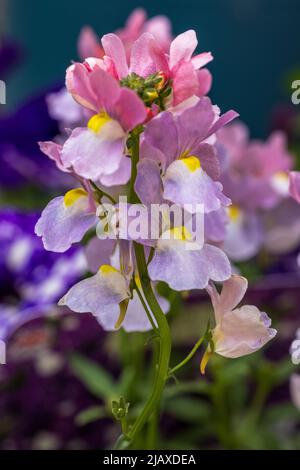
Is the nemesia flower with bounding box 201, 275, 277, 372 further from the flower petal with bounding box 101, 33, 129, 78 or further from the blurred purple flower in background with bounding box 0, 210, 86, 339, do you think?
the blurred purple flower in background with bounding box 0, 210, 86, 339

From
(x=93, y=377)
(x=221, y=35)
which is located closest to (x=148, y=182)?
(x=93, y=377)

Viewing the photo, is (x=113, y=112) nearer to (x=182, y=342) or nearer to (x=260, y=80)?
(x=182, y=342)

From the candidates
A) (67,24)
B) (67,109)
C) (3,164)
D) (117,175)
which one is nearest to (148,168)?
(117,175)

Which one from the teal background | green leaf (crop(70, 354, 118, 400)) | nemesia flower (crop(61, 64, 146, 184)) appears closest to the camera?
nemesia flower (crop(61, 64, 146, 184))

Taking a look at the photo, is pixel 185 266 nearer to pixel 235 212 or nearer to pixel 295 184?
pixel 295 184

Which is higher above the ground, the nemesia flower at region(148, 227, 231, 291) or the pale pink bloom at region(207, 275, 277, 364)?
the nemesia flower at region(148, 227, 231, 291)

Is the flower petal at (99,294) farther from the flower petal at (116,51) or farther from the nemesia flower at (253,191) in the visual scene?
the nemesia flower at (253,191)

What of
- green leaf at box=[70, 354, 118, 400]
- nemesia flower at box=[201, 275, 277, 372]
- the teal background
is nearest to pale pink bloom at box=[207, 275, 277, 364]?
nemesia flower at box=[201, 275, 277, 372]
